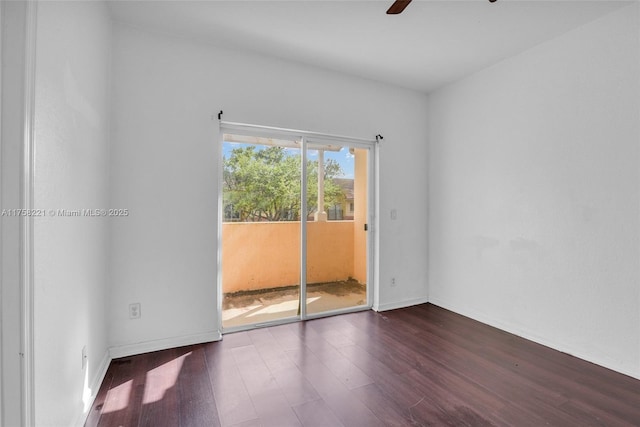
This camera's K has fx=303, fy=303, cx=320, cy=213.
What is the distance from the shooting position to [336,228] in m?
3.67

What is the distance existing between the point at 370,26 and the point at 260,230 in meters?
2.19

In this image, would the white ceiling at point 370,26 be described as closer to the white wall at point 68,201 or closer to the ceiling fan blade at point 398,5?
the ceiling fan blade at point 398,5

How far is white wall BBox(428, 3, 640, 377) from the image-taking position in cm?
240

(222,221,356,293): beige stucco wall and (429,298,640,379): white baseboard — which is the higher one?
(222,221,356,293): beige stucco wall

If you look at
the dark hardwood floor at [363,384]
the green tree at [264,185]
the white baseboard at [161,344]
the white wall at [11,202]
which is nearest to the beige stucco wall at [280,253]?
the green tree at [264,185]

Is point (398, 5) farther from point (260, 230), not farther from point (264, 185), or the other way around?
point (260, 230)

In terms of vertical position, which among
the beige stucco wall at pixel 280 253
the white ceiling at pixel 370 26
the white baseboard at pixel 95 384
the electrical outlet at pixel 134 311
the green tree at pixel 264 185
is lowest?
the white baseboard at pixel 95 384

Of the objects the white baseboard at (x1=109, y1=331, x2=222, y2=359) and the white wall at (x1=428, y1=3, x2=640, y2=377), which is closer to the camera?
the white wall at (x1=428, y1=3, x2=640, y2=377)

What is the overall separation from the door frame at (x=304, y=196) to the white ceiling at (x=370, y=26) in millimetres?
774

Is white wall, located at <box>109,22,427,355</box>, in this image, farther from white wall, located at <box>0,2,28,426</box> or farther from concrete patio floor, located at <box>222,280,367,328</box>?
white wall, located at <box>0,2,28,426</box>

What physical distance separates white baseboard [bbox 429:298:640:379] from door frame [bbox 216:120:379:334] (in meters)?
0.98

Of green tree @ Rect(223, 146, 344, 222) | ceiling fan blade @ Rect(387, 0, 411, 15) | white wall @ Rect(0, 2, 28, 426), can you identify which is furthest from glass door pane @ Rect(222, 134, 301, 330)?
white wall @ Rect(0, 2, 28, 426)

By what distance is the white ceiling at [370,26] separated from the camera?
7.74 ft

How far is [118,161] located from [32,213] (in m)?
1.57
